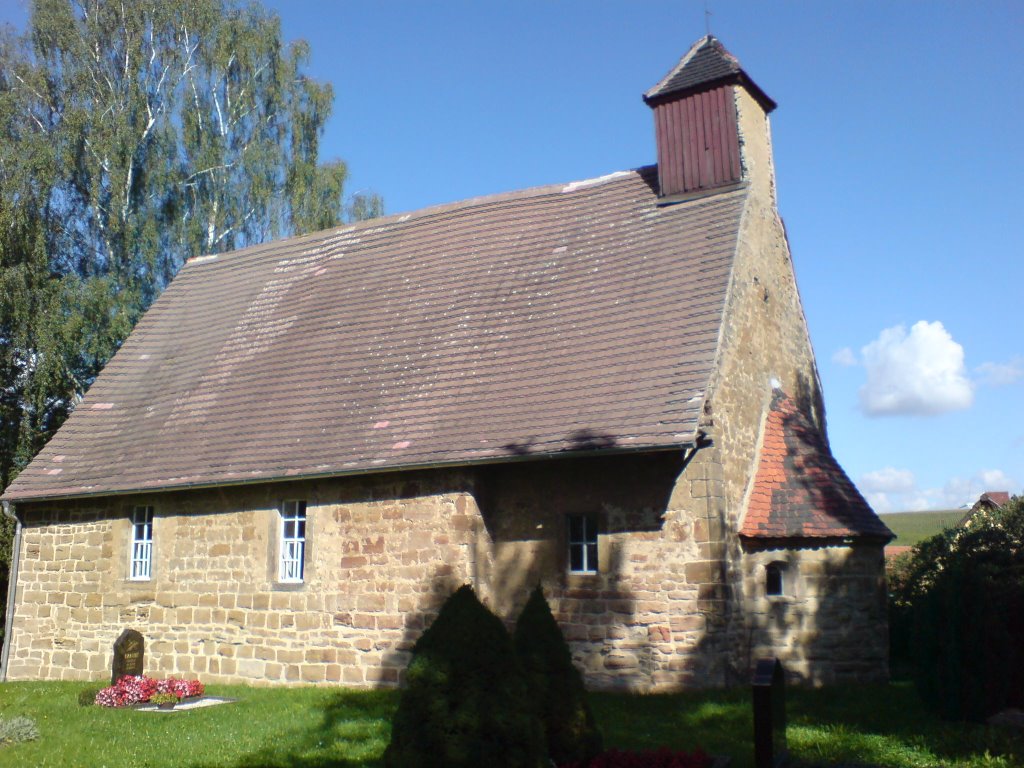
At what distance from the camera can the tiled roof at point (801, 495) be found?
11.8 m

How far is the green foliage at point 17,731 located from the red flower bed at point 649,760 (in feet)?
20.6

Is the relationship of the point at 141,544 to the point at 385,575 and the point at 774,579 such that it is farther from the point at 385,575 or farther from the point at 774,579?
the point at 774,579

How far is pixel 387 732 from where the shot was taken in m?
9.59

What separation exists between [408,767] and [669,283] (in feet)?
28.4

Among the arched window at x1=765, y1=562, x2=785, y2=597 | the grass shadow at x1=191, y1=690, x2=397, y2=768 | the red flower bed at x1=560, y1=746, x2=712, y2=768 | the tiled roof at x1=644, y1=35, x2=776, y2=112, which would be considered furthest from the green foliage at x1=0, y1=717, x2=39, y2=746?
the tiled roof at x1=644, y1=35, x2=776, y2=112

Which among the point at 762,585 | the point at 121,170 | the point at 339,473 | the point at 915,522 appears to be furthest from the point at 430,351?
the point at 915,522

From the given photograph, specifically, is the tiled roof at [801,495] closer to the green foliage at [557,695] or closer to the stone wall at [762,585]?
the stone wall at [762,585]

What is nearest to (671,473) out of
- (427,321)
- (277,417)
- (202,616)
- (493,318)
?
(493,318)

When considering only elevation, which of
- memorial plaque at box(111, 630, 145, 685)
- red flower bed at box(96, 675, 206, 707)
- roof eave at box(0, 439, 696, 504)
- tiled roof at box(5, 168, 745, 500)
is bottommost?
red flower bed at box(96, 675, 206, 707)

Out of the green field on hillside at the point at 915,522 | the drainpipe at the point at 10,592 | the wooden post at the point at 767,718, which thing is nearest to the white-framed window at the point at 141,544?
the drainpipe at the point at 10,592

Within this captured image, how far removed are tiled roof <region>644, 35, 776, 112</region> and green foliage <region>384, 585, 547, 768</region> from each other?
11.5 m

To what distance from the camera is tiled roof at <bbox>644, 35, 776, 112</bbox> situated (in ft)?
50.3

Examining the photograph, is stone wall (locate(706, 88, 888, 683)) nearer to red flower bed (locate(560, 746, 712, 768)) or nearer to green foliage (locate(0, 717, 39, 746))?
red flower bed (locate(560, 746, 712, 768))

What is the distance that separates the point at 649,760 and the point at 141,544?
36.7ft
